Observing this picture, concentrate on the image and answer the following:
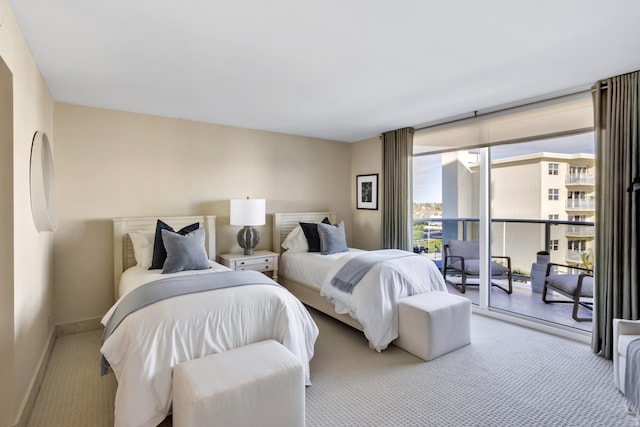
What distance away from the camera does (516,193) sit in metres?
4.07

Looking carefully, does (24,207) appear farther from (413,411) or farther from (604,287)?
(604,287)

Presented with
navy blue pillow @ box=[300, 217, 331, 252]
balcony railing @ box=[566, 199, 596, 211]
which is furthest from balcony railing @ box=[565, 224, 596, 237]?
navy blue pillow @ box=[300, 217, 331, 252]

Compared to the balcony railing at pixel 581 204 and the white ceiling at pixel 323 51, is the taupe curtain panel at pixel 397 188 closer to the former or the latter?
the white ceiling at pixel 323 51

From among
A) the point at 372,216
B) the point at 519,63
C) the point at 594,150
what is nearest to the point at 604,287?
the point at 594,150

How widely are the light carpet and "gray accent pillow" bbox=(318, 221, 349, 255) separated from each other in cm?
129

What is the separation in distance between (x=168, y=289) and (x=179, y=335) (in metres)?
0.42

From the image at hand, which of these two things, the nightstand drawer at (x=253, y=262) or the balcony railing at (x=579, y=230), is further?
the nightstand drawer at (x=253, y=262)

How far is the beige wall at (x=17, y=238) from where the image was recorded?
1923 millimetres

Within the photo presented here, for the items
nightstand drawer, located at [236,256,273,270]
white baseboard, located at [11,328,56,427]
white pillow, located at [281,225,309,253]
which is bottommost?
white baseboard, located at [11,328,56,427]

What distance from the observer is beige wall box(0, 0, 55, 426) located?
1.92m

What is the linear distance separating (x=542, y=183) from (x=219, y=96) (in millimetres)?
3736

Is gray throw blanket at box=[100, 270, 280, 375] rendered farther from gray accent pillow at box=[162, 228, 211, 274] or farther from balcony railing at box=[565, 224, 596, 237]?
balcony railing at box=[565, 224, 596, 237]

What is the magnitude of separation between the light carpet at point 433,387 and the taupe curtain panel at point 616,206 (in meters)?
0.46

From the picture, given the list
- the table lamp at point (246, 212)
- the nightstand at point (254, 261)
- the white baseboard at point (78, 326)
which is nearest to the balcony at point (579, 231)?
the nightstand at point (254, 261)
